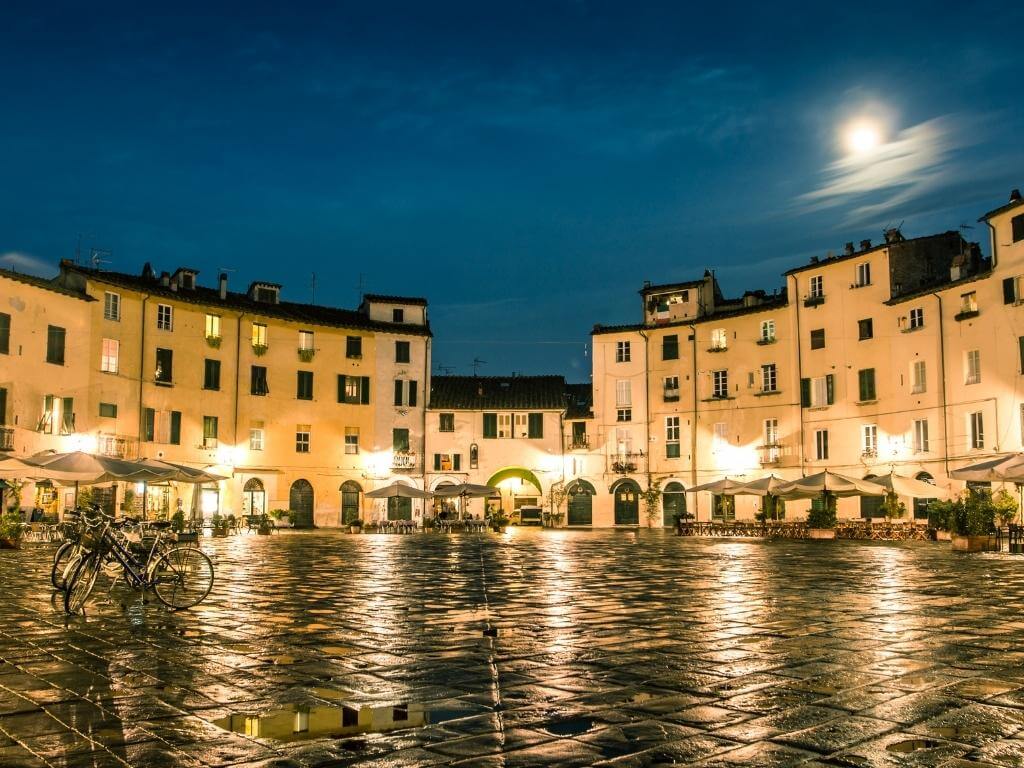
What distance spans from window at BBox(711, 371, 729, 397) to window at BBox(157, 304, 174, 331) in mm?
28103

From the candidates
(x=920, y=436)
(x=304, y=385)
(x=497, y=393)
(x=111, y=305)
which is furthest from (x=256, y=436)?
(x=920, y=436)

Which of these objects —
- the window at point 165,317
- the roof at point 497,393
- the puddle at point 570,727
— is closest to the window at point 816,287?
the roof at point 497,393

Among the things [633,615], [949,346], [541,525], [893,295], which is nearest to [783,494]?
[949,346]

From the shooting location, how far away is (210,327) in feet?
165

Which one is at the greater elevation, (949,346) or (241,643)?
(949,346)

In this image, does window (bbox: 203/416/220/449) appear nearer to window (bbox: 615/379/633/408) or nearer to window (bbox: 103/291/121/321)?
window (bbox: 103/291/121/321)

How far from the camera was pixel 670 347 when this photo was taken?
2243 inches

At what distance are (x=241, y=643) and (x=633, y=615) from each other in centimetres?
422

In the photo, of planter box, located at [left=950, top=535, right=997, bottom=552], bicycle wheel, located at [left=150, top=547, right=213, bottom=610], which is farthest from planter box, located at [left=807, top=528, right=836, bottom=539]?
bicycle wheel, located at [left=150, top=547, right=213, bottom=610]

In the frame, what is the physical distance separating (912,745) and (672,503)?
52.3m

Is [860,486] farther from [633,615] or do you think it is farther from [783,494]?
[633,615]

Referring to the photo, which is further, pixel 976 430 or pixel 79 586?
pixel 976 430

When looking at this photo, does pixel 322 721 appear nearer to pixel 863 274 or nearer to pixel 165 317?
pixel 165 317

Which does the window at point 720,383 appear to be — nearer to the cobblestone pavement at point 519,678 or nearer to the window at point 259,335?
the window at point 259,335
